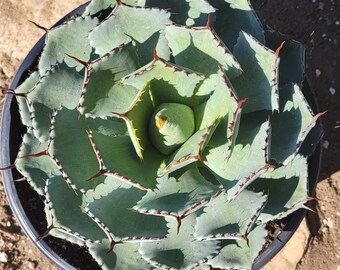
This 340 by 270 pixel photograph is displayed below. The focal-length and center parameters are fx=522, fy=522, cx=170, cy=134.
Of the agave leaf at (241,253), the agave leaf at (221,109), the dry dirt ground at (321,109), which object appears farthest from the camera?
the dry dirt ground at (321,109)

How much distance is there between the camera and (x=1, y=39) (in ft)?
6.37

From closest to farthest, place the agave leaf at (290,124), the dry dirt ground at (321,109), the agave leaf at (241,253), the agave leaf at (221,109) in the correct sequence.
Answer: the agave leaf at (221,109) < the agave leaf at (290,124) < the agave leaf at (241,253) < the dry dirt ground at (321,109)

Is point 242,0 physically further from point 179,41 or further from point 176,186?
point 176,186

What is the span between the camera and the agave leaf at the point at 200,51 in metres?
0.98

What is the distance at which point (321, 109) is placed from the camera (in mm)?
1841

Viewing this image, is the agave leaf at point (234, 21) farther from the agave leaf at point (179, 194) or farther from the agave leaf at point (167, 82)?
the agave leaf at point (179, 194)

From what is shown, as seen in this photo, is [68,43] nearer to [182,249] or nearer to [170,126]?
[170,126]

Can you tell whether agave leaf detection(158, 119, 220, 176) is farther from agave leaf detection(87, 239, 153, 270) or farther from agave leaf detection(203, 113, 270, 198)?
agave leaf detection(87, 239, 153, 270)

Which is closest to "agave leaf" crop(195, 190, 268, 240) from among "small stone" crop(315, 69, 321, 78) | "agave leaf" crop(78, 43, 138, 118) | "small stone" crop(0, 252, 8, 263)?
"agave leaf" crop(78, 43, 138, 118)

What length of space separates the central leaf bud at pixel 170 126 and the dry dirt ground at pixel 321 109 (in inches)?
36.1

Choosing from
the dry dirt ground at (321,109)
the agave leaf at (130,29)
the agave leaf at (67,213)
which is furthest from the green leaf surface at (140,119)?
the dry dirt ground at (321,109)

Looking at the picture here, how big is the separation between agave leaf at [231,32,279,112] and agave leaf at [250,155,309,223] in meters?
0.16

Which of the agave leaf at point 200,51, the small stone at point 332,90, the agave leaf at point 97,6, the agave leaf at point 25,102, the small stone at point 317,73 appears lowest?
the small stone at point 332,90

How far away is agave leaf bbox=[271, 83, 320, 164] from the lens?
3.44 feet
